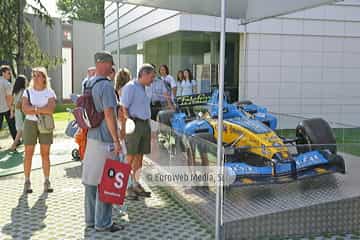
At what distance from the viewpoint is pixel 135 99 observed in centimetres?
504

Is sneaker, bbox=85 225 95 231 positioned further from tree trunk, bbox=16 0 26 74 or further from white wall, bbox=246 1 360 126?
Result: tree trunk, bbox=16 0 26 74

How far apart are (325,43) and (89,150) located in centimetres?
954

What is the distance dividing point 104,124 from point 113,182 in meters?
0.53

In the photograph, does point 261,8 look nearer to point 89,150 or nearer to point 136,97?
point 136,97

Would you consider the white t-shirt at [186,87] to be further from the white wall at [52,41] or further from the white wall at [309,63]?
the white wall at [52,41]

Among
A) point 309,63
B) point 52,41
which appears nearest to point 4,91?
point 309,63

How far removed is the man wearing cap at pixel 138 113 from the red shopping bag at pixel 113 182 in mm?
803

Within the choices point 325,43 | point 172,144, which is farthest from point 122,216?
point 325,43

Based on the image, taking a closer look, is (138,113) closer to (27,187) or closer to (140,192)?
(140,192)

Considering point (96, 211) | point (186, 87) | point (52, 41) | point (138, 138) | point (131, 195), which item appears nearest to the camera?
point (96, 211)

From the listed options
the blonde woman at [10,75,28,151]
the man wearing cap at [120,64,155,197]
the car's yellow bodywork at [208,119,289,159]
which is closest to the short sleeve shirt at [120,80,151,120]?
the man wearing cap at [120,64,155,197]

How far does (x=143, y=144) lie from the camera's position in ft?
17.3

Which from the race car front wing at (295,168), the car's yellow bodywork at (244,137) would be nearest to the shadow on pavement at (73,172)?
the car's yellow bodywork at (244,137)

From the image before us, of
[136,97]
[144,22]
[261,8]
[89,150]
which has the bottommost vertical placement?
[89,150]
